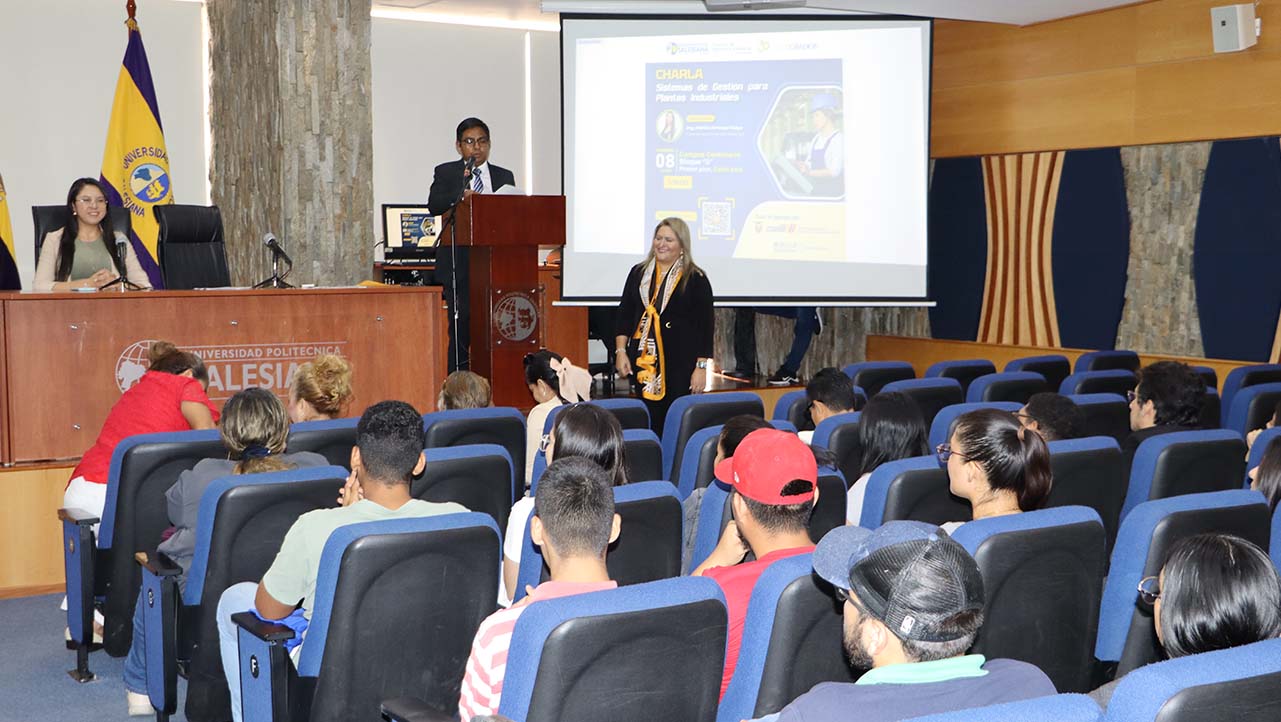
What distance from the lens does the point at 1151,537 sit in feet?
8.68

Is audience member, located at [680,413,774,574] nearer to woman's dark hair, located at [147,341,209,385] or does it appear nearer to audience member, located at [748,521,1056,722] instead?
audience member, located at [748,521,1056,722]

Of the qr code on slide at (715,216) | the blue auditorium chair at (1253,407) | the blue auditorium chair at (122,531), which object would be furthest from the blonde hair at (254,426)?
the qr code on slide at (715,216)

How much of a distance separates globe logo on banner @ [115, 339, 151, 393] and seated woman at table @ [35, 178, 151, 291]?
0.54 metres

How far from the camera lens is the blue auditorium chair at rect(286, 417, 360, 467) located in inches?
151

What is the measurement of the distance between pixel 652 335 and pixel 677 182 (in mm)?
2921

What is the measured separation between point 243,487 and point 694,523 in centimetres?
121

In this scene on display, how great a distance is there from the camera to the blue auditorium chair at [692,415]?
181 inches

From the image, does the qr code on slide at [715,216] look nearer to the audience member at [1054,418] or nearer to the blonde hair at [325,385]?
the blonde hair at [325,385]

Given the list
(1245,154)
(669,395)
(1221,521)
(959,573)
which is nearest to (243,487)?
(959,573)

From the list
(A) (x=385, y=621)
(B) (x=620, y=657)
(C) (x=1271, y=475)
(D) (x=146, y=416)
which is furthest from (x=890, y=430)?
(D) (x=146, y=416)

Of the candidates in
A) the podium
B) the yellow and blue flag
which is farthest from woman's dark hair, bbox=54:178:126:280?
the podium

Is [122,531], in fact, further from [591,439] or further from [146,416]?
[591,439]

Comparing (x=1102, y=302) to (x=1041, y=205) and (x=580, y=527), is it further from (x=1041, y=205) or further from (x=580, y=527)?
(x=580, y=527)

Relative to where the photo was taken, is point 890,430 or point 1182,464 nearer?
point 1182,464
